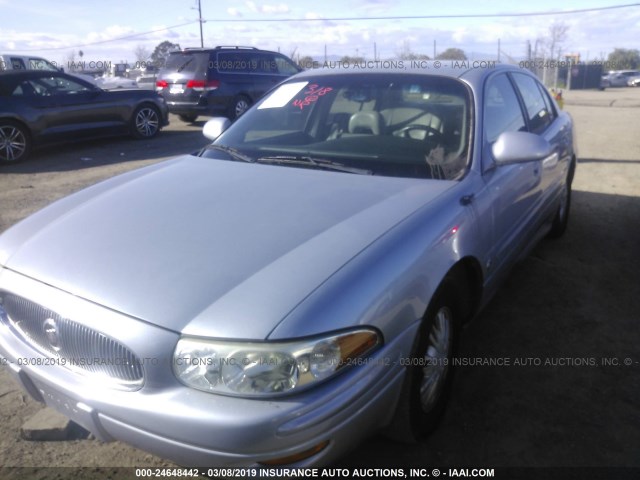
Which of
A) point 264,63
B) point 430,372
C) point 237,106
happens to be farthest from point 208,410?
point 264,63

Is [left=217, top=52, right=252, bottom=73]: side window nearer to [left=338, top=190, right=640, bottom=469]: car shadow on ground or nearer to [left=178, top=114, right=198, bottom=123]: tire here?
[left=178, top=114, right=198, bottom=123]: tire

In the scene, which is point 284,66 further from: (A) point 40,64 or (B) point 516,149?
(B) point 516,149

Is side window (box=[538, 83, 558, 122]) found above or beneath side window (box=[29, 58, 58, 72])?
beneath

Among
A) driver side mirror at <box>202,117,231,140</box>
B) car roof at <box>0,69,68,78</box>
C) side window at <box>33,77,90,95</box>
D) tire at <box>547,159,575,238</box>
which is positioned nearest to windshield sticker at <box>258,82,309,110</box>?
driver side mirror at <box>202,117,231,140</box>

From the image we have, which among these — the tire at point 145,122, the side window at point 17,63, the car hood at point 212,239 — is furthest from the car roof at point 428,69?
the side window at point 17,63

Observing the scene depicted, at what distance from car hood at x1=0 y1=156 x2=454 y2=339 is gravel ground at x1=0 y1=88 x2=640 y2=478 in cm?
90

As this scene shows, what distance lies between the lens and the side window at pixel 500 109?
3.25 m

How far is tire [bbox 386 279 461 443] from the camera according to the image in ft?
7.50

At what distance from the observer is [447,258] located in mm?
2445

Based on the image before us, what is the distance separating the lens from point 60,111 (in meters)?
9.79

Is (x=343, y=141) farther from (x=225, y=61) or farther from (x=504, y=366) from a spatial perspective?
(x=225, y=61)

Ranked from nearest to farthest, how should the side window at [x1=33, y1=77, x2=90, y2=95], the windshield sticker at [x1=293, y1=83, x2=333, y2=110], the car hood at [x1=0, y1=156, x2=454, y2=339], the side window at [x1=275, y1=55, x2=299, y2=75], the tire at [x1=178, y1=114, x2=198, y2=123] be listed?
the car hood at [x1=0, y1=156, x2=454, y2=339], the windshield sticker at [x1=293, y1=83, x2=333, y2=110], the side window at [x1=33, y1=77, x2=90, y2=95], the tire at [x1=178, y1=114, x2=198, y2=123], the side window at [x1=275, y1=55, x2=299, y2=75]

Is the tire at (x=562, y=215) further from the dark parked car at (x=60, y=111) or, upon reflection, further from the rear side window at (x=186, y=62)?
the rear side window at (x=186, y=62)

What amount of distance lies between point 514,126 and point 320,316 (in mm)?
2417
